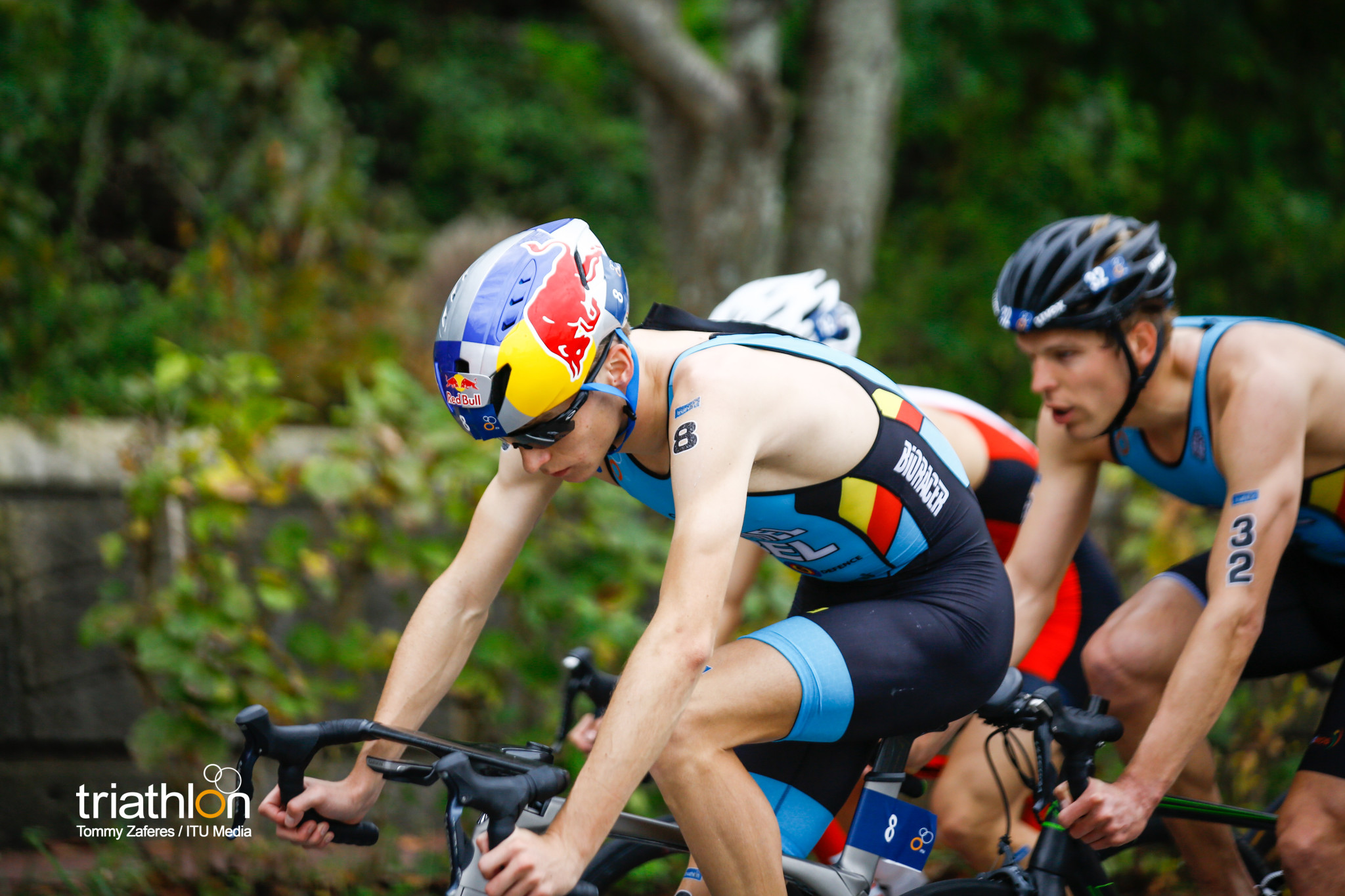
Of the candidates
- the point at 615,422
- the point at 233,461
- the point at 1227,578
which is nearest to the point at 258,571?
the point at 233,461

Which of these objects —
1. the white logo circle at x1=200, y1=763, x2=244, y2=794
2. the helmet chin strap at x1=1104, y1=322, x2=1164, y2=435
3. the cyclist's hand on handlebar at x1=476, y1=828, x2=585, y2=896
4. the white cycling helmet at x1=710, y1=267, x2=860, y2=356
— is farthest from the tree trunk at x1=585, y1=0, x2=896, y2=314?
the cyclist's hand on handlebar at x1=476, y1=828, x2=585, y2=896

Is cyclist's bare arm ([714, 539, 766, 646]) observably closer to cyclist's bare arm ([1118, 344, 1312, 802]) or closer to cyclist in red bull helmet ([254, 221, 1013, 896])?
cyclist in red bull helmet ([254, 221, 1013, 896])

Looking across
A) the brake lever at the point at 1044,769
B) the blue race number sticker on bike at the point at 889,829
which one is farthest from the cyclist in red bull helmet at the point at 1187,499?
the blue race number sticker on bike at the point at 889,829

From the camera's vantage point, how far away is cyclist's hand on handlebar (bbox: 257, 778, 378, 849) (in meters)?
2.33

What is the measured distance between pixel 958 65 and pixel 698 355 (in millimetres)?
7793

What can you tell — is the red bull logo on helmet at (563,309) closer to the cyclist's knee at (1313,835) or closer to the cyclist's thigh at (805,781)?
the cyclist's thigh at (805,781)

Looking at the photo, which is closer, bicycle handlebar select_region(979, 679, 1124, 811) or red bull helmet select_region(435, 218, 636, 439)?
red bull helmet select_region(435, 218, 636, 439)

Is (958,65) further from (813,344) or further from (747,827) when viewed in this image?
(747,827)

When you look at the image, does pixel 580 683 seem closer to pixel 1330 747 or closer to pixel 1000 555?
pixel 1000 555

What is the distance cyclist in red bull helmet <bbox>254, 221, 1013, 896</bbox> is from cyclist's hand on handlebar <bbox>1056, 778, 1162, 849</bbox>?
0.32m

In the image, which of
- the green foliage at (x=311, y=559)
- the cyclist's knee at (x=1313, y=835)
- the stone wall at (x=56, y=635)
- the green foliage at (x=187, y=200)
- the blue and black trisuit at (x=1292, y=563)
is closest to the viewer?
the cyclist's knee at (x=1313, y=835)

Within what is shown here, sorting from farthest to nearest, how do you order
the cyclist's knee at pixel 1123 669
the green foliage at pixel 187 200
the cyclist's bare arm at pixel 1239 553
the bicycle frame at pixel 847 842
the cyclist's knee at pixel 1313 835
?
the green foliage at pixel 187 200 < the cyclist's knee at pixel 1123 669 < the cyclist's knee at pixel 1313 835 < the cyclist's bare arm at pixel 1239 553 < the bicycle frame at pixel 847 842

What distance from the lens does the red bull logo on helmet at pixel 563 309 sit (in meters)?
2.25

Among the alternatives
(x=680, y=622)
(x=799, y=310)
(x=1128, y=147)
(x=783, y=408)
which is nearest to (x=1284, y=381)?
(x=783, y=408)
